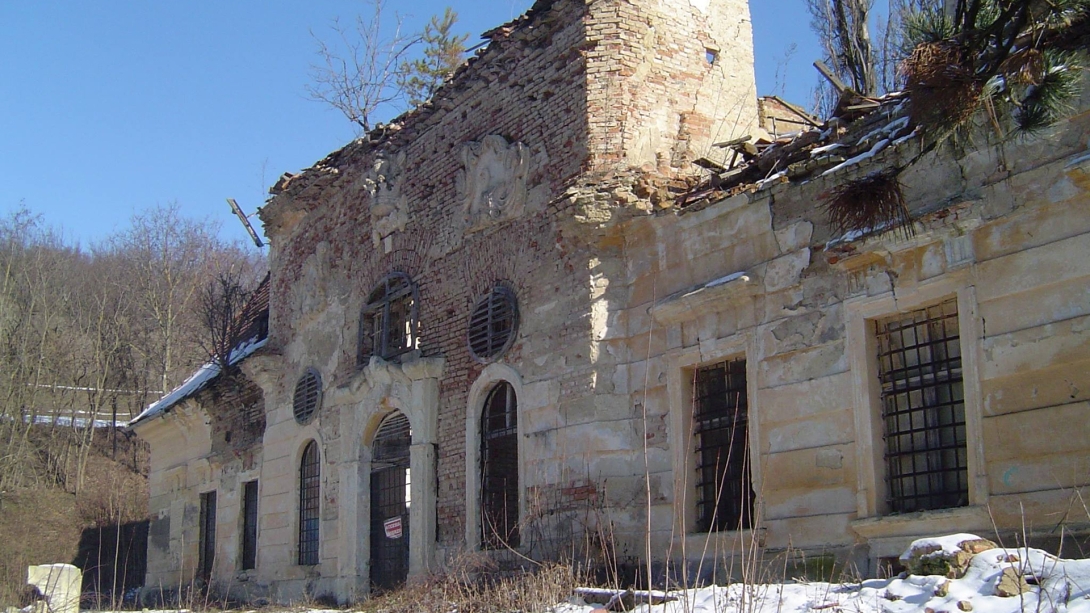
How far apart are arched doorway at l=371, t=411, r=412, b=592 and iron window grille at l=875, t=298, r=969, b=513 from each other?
7.23m

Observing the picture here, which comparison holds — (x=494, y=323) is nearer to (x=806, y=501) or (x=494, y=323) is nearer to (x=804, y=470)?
(x=804, y=470)

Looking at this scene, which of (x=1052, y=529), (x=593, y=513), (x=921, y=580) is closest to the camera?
(x=921, y=580)

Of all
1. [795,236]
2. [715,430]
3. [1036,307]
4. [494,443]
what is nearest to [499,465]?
[494,443]

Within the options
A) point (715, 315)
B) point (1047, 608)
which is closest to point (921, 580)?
point (1047, 608)

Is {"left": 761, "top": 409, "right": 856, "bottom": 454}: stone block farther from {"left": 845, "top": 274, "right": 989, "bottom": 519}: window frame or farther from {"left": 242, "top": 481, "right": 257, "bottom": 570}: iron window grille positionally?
{"left": 242, "top": 481, "right": 257, "bottom": 570}: iron window grille

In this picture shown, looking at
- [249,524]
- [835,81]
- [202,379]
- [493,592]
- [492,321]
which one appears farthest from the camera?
[202,379]

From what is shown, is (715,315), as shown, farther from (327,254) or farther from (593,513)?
(327,254)

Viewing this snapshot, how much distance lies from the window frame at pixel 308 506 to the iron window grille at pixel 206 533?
163 inches

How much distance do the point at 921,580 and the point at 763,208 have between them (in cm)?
444

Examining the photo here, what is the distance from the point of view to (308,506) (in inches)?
660

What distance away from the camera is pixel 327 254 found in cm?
1708

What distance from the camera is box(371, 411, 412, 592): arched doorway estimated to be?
1443cm

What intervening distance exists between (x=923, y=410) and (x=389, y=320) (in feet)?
27.3

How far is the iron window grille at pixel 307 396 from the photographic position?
16.6m
